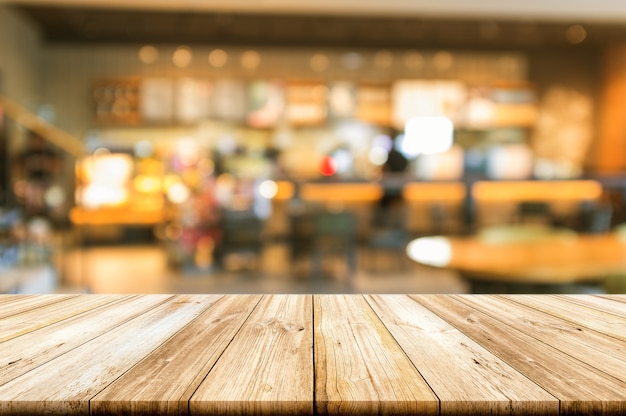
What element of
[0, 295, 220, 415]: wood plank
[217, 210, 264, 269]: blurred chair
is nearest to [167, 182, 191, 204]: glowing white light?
[217, 210, 264, 269]: blurred chair

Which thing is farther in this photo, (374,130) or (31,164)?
(374,130)

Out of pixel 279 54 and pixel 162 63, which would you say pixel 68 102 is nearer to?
pixel 162 63

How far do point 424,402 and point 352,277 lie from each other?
4.77 m

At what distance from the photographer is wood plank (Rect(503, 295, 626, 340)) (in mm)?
924

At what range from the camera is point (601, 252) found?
8.26 ft

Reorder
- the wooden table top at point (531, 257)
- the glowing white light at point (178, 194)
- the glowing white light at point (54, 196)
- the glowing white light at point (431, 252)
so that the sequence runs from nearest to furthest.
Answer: the wooden table top at point (531, 257) → the glowing white light at point (431, 252) → the glowing white light at point (178, 194) → the glowing white light at point (54, 196)

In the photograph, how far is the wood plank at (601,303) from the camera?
3.48 feet

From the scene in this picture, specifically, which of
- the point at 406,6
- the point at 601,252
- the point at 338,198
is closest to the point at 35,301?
the point at 601,252

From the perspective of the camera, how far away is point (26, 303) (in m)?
1.11

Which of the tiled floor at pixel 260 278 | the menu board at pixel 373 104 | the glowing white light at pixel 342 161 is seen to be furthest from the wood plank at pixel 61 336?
the menu board at pixel 373 104

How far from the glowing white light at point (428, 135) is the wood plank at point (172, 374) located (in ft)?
28.0

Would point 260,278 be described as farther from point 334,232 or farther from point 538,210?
point 538,210

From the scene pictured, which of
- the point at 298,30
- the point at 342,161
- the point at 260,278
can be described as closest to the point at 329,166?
the point at 342,161

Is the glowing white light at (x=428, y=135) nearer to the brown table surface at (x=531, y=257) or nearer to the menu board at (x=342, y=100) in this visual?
the menu board at (x=342, y=100)
